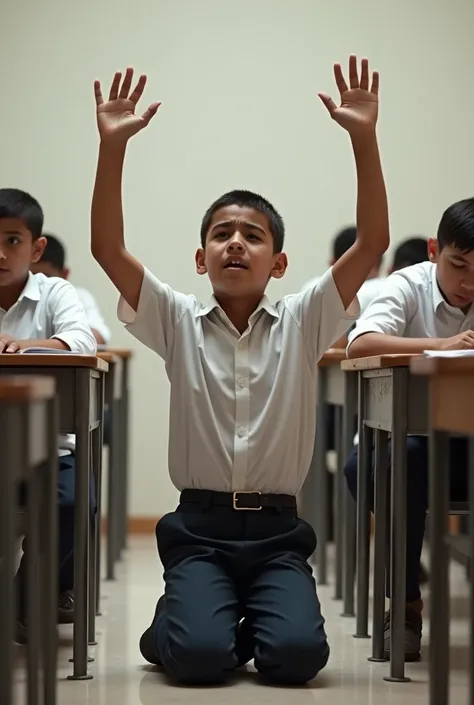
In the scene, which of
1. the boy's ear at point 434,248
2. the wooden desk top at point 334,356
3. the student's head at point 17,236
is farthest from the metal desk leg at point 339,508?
the student's head at point 17,236

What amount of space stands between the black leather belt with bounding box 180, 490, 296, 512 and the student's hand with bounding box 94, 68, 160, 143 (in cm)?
76

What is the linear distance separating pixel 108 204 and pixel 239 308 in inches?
15.6

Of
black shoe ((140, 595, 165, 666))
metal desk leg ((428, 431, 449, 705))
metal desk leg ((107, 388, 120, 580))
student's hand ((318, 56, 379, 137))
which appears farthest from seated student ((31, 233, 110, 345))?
metal desk leg ((428, 431, 449, 705))

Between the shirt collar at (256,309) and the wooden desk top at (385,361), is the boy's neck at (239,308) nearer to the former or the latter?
the shirt collar at (256,309)

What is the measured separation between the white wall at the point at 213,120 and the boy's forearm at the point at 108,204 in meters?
3.00

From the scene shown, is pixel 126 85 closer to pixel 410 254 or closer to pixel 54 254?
pixel 410 254

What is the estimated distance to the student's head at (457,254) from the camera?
258 centimetres

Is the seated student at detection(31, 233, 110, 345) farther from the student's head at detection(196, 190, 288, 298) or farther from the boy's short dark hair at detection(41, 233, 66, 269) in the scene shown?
the student's head at detection(196, 190, 288, 298)

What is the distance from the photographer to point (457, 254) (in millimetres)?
2629

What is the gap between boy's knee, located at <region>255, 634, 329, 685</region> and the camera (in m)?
2.16

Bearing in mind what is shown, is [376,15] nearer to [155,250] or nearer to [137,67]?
[137,67]

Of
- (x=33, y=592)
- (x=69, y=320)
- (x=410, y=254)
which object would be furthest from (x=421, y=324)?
(x=33, y=592)

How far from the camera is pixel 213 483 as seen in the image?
7.63ft

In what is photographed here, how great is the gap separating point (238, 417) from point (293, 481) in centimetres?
18
